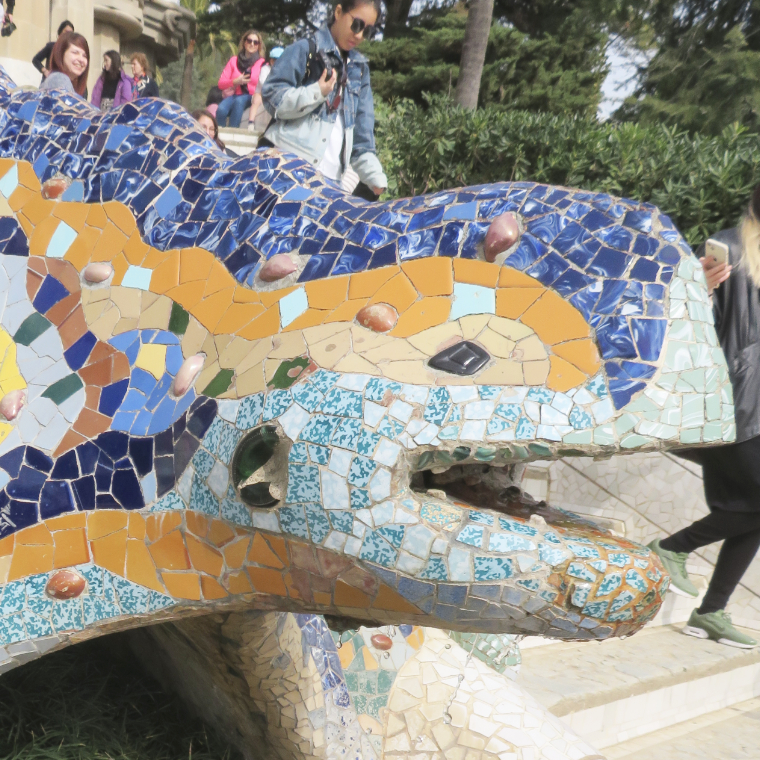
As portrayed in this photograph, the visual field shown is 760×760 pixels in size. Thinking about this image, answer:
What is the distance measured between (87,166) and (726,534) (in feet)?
11.4

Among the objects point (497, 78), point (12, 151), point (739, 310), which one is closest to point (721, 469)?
point (739, 310)

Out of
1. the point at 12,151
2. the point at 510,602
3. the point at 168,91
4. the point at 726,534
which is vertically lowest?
the point at 168,91

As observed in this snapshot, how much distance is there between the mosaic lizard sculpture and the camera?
A: 170cm

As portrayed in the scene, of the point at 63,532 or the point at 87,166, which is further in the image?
the point at 87,166

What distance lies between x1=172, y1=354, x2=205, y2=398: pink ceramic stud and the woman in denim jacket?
64.5 inches

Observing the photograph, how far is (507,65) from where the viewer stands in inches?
627

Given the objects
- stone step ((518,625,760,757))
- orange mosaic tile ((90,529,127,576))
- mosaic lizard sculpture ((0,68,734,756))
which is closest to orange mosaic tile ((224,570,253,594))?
mosaic lizard sculpture ((0,68,734,756))

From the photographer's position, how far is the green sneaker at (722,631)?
4.84m

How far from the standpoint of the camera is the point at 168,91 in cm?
3212

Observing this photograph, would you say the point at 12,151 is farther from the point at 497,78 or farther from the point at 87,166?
the point at 497,78

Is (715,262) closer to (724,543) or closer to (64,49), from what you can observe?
(724,543)

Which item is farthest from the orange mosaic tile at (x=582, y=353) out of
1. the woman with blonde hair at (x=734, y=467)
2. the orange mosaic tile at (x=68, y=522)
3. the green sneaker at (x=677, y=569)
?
the green sneaker at (x=677, y=569)

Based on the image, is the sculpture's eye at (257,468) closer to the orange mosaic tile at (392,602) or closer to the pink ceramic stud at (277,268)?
the orange mosaic tile at (392,602)

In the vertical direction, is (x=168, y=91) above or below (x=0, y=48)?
below
